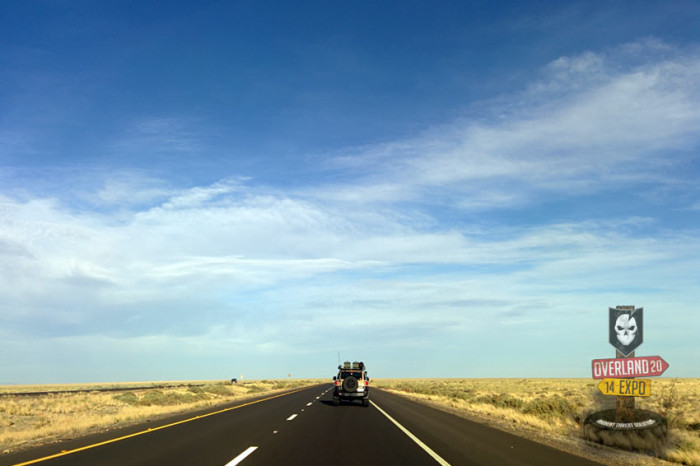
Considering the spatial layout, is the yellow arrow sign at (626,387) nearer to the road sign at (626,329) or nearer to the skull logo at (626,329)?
the road sign at (626,329)

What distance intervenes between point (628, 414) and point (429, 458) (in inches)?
277

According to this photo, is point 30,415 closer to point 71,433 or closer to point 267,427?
point 71,433

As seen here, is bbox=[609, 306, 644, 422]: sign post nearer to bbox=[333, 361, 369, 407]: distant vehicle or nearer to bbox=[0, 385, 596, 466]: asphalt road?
bbox=[0, 385, 596, 466]: asphalt road

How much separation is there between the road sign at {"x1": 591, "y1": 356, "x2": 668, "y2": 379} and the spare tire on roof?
16734mm

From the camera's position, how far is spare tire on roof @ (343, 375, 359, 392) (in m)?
30.4

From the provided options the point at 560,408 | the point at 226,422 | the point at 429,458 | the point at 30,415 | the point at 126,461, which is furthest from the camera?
the point at 30,415

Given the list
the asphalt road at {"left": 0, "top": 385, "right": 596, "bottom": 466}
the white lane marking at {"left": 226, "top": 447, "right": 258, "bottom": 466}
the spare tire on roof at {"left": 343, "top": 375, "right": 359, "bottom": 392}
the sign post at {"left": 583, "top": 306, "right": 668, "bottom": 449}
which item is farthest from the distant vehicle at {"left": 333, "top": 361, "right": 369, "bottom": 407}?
the white lane marking at {"left": 226, "top": 447, "right": 258, "bottom": 466}

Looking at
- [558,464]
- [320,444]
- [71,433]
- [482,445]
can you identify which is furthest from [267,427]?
[558,464]

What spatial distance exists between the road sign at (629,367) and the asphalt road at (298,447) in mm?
2864

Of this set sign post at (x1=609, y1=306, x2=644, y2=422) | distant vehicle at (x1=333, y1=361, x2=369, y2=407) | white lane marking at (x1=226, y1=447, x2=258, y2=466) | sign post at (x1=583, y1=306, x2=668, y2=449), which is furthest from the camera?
distant vehicle at (x1=333, y1=361, x2=369, y2=407)

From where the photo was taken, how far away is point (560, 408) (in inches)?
924

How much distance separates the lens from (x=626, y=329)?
15.7 m

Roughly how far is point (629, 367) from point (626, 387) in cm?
55

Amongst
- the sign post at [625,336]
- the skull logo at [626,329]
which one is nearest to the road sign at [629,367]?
the sign post at [625,336]
